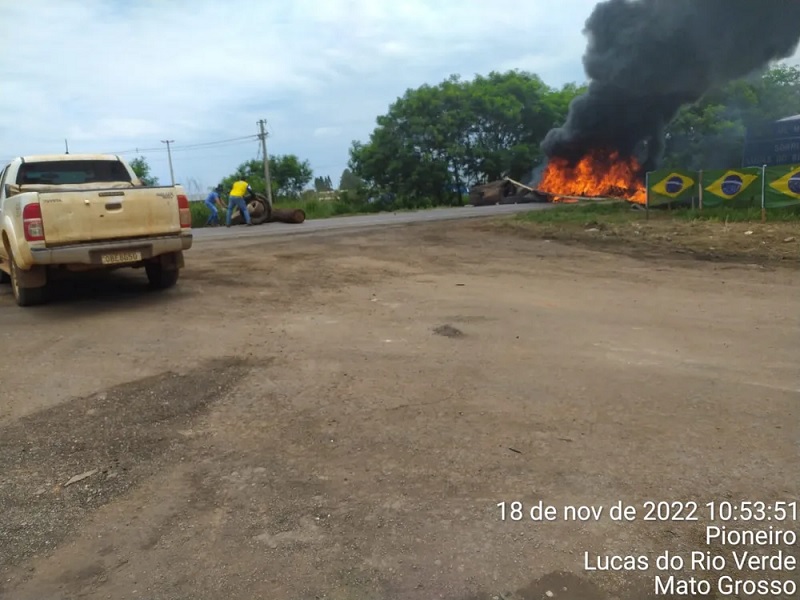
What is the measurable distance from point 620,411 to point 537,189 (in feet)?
100

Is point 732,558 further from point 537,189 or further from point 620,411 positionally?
point 537,189

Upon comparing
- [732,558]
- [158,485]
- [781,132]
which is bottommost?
[732,558]

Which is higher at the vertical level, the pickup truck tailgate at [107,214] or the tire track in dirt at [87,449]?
the pickup truck tailgate at [107,214]

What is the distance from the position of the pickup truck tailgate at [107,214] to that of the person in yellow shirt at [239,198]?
1308 centimetres

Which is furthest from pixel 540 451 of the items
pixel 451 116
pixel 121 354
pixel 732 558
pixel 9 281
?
pixel 451 116

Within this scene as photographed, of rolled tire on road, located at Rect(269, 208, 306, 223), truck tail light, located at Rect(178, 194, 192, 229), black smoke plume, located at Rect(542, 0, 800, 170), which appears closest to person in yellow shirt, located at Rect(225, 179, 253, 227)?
rolled tire on road, located at Rect(269, 208, 306, 223)

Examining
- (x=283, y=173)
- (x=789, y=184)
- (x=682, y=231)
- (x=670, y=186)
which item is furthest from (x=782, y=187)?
(x=283, y=173)

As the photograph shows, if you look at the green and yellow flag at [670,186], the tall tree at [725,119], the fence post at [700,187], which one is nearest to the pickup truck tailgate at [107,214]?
the fence post at [700,187]

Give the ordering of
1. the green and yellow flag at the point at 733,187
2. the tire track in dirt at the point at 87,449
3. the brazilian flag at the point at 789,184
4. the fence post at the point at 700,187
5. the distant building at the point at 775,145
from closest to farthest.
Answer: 1. the tire track in dirt at the point at 87,449
2. the brazilian flag at the point at 789,184
3. the green and yellow flag at the point at 733,187
4. the fence post at the point at 700,187
5. the distant building at the point at 775,145

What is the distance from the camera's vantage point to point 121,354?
19.0 feet

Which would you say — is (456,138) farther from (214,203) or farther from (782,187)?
(782,187)

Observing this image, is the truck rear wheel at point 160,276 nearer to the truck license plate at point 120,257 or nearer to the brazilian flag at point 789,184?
the truck license plate at point 120,257

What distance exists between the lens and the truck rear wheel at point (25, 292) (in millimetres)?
7695

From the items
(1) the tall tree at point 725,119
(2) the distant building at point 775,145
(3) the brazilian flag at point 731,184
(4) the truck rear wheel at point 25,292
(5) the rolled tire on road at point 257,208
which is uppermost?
(1) the tall tree at point 725,119
